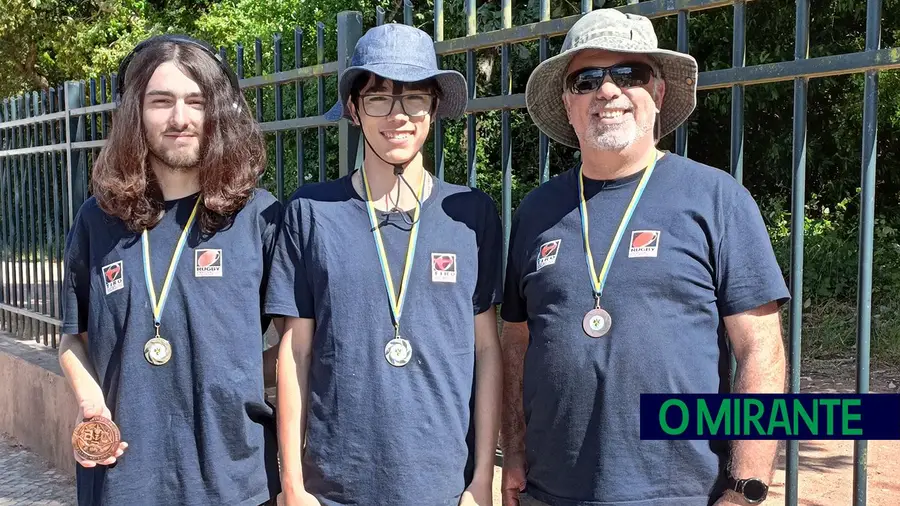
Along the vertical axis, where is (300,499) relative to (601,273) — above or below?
below

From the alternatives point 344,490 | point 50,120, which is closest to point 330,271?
point 344,490

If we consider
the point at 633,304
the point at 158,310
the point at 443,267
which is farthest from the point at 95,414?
the point at 633,304

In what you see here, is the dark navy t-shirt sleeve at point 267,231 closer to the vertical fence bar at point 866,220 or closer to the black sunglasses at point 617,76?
the black sunglasses at point 617,76

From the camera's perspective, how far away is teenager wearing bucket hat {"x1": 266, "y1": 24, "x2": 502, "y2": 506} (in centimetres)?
252

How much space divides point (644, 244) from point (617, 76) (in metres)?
0.51

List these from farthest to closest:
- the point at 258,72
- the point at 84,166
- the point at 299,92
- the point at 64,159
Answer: the point at 64,159 → the point at 84,166 → the point at 258,72 → the point at 299,92

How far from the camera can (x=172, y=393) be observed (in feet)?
8.79

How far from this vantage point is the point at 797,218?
2.71 m

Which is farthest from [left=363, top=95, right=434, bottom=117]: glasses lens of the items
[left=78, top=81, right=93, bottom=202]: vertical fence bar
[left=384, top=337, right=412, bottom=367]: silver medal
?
[left=78, top=81, right=93, bottom=202]: vertical fence bar

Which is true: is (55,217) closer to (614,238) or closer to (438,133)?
(438,133)

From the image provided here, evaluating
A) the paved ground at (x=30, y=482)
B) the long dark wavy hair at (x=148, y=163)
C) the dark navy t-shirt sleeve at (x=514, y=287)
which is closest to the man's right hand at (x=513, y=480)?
the dark navy t-shirt sleeve at (x=514, y=287)

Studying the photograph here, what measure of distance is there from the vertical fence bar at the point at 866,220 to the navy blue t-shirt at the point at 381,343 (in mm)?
1094

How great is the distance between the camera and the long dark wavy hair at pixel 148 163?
2.72m

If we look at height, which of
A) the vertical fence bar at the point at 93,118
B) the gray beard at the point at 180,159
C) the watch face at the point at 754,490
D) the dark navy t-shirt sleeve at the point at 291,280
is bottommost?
the watch face at the point at 754,490
